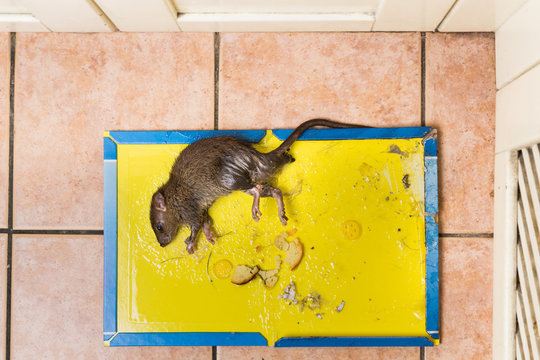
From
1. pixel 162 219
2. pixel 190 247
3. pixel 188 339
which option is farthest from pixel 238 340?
pixel 162 219

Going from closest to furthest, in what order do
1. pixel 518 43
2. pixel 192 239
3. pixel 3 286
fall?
pixel 518 43, pixel 192 239, pixel 3 286

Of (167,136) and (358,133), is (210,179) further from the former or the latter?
A: (358,133)

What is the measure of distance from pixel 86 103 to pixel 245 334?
923 millimetres

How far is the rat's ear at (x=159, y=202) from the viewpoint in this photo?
1140mm

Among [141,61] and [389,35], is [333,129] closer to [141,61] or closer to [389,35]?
[389,35]

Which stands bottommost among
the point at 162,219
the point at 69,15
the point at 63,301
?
the point at 63,301

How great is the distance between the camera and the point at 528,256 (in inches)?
44.7

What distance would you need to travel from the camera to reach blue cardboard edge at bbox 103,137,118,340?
1.27 m

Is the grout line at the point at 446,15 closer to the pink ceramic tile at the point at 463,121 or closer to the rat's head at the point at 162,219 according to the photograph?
the pink ceramic tile at the point at 463,121

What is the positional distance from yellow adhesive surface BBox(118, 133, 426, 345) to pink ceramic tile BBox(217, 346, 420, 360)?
7cm

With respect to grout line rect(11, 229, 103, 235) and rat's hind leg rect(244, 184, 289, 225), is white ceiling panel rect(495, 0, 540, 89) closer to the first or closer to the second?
rat's hind leg rect(244, 184, 289, 225)

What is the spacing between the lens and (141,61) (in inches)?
50.7

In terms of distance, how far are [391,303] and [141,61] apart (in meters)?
1.13

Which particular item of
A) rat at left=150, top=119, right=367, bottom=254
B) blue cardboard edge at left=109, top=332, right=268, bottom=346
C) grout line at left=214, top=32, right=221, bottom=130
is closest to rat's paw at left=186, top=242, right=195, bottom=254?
rat at left=150, top=119, right=367, bottom=254
